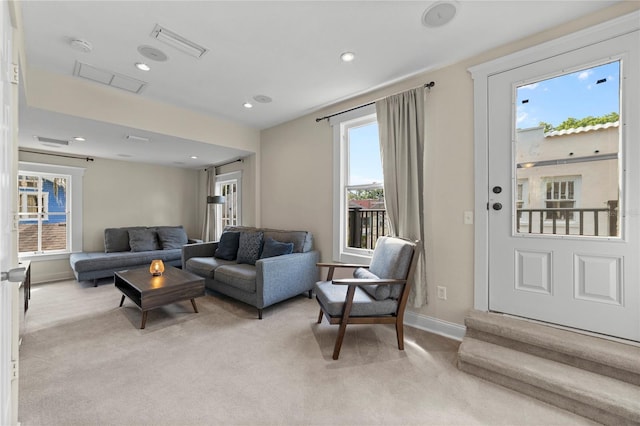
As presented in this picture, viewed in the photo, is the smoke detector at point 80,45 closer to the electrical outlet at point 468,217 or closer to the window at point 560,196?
the electrical outlet at point 468,217

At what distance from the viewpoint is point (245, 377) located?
192cm

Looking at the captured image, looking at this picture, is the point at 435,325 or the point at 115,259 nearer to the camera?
the point at 435,325

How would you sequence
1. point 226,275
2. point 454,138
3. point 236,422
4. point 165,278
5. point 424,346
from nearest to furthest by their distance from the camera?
point 236,422
point 424,346
point 454,138
point 165,278
point 226,275

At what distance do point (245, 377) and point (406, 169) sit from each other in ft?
7.44

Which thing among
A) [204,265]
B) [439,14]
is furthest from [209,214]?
[439,14]

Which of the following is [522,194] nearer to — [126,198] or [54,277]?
[126,198]

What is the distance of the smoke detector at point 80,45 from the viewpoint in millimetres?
2195

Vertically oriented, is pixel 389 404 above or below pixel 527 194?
below

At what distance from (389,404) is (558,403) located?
1020 millimetres

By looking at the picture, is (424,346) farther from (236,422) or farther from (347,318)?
(236,422)

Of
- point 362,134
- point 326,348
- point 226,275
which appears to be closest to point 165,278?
point 226,275

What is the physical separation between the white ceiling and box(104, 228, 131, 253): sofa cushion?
7.06ft

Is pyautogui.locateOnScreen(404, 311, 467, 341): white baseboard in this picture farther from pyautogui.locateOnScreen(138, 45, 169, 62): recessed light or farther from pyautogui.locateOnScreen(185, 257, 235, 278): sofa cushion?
pyautogui.locateOnScreen(138, 45, 169, 62): recessed light

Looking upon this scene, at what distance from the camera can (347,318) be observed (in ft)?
7.16
